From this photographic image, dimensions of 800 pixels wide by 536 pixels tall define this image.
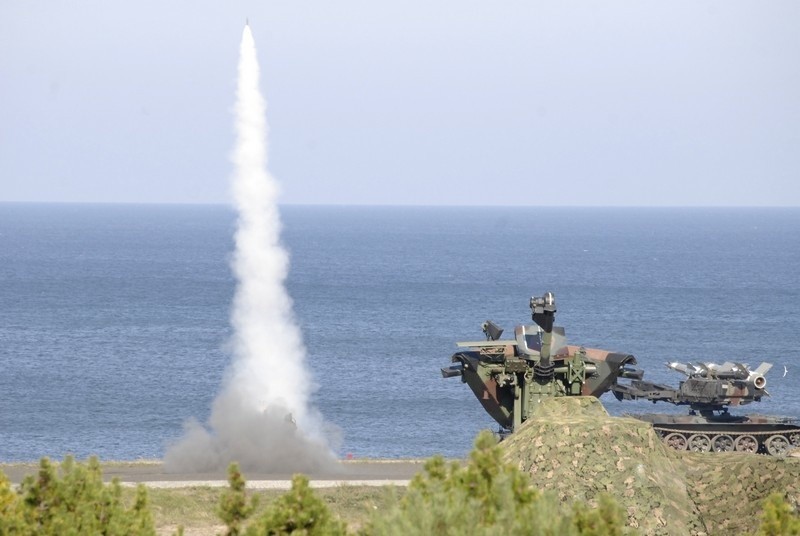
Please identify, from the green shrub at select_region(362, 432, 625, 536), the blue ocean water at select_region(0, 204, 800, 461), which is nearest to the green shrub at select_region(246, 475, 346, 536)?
the green shrub at select_region(362, 432, 625, 536)

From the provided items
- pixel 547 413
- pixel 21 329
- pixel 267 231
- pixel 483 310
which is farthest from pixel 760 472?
pixel 483 310

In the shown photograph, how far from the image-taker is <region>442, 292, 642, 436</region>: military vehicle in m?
36.2

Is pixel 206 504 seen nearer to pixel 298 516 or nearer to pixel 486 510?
pixel 298 516

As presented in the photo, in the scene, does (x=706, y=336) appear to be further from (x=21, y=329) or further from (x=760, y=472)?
(x=760, y=472)

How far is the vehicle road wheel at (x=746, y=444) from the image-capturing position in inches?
1607

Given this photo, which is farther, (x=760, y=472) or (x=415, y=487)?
(x=760, y=472)

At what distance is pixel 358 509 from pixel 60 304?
3628 inches

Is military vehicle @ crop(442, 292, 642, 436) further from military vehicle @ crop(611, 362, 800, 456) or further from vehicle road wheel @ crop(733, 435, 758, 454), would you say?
vehicle road wheel @ crop(733, 435, 758, 454)

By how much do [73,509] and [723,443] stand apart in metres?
28.3

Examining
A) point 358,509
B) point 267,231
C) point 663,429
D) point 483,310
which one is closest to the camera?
point 358,509

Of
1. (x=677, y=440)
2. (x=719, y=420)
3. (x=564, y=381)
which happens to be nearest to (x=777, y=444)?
(x=719, y=420)

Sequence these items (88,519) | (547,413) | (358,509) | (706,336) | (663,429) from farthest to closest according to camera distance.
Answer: (706,336), (663,429), (358,509), (547,413), (88,519)

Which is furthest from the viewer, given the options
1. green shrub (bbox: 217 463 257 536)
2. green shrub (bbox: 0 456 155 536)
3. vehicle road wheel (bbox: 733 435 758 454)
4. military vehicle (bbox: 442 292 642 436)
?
vehicle road wheel (bbox: 733 435 758 454)

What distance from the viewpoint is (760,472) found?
1962 centimetres
